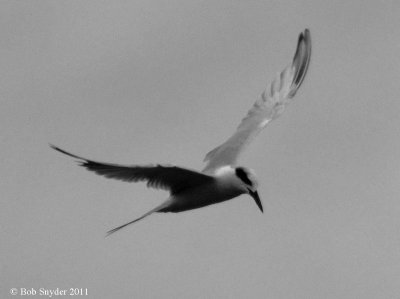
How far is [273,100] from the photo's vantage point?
19156mm

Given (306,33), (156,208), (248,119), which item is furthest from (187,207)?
(306,33)

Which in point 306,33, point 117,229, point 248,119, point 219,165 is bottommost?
point 117,229

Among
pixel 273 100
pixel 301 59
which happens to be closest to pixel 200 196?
pixel 273 100

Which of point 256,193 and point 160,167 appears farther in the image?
point 256,193

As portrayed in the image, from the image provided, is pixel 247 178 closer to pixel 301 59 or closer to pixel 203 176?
pixel 203 176

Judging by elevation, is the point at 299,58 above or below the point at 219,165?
above

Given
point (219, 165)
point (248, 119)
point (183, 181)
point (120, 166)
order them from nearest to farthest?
point (120, 166)
point (183, 181)
point (219, 165)
point (248, 119)

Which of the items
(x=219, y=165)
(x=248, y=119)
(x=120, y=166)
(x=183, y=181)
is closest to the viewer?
(x=120, y=166)

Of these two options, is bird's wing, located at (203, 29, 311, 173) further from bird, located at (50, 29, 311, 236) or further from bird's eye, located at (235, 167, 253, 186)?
bird's eye, located at (235, 167, 253, 186)

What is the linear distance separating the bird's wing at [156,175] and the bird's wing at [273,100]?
2130 mm

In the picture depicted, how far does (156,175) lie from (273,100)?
4.82 m

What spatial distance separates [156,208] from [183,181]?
60cm

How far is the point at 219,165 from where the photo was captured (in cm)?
1642

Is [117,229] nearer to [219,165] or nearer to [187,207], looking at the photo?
[187,207]
